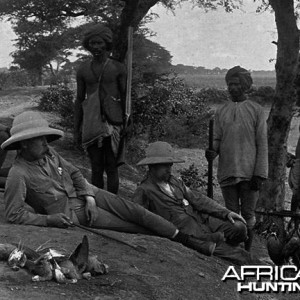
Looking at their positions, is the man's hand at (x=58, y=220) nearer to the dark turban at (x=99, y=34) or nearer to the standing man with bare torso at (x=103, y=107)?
the standing man with bare torso at (x=103, y=107)

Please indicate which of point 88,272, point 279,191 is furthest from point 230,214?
point 279,191

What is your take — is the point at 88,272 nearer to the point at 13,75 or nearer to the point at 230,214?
the point at 230,214

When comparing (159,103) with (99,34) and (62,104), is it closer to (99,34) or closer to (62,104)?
(62,104)

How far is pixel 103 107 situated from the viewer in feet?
21.5

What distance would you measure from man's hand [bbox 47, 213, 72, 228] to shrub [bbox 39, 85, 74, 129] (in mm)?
9683

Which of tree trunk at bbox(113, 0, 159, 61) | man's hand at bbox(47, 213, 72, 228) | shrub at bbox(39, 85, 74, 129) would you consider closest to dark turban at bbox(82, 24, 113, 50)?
man's hand at bbox(47, 213, 72, 228)

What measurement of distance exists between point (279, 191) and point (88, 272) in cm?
747

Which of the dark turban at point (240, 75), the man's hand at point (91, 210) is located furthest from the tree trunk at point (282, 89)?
the man's hand at point (91, 210)

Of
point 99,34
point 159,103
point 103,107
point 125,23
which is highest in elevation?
point 125,23

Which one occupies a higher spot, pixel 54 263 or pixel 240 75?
pixel 240 75

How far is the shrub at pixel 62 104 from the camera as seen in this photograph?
1495 centimetres

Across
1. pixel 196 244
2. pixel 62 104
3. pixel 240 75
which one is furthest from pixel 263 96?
pixel 196 244

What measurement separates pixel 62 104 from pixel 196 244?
10.7 metres

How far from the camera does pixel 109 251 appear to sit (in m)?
4.77
